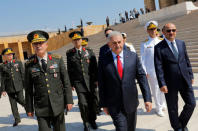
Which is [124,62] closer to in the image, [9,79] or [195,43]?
[9,79]

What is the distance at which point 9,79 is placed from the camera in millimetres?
5570

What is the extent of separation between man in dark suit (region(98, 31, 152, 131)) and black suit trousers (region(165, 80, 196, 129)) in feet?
2.63

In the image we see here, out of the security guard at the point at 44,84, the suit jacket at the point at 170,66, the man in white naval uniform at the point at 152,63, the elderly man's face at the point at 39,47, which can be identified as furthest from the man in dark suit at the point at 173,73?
the elderly man's face at the point at 39,47

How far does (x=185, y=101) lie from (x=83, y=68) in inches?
80.6

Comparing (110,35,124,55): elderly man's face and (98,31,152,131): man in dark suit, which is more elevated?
(110,35,124,55): elderly man's face

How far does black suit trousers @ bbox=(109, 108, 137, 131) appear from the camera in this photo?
8.63ft

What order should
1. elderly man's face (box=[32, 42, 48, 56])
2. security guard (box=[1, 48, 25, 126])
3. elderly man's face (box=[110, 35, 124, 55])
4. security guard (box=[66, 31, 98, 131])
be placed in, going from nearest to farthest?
elderly man's face (box=[110, 35, 124, 55]) < elderly man's face (box=[32, 42, 48, 56]) < security guard (box=[66, 31, 98, 131]) < security guard (box=[1, 48, 25, 126])

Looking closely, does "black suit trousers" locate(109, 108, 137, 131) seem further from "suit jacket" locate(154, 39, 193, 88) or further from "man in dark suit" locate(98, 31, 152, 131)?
"suit jacket" locate(154, 39, 193, 88)

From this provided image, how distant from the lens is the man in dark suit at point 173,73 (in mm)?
3289

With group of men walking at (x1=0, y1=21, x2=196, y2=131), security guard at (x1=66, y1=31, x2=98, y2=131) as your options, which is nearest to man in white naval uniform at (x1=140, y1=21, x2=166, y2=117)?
group of men walking at (x1=0, y1=21, x2=196, y2=131)

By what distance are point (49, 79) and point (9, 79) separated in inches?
121

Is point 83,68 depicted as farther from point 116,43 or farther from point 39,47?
point 116,43

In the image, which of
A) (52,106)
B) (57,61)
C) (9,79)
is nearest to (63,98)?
(52,106)

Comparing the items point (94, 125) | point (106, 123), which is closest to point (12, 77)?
point (94, 125)
